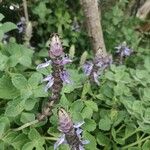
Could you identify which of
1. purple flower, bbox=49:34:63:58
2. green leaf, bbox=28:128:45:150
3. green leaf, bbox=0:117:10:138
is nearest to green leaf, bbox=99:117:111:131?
green leaf, bbox=28:128:45:150

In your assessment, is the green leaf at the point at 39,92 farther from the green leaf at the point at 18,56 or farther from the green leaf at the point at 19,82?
the green leaf at the point at 18,56

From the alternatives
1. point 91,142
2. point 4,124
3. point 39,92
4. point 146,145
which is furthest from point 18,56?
point 146,145

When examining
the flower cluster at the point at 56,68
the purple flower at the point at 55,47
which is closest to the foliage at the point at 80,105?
the flower cluster at the point at 56,68

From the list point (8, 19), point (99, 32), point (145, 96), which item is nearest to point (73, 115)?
point (145, 96)

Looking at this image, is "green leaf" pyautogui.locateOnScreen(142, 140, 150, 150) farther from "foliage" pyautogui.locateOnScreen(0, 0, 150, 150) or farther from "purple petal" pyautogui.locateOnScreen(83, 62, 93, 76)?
"purple petal" pyautogui.locateOnScreen(83, 62, 93, 76)

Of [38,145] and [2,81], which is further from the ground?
[2,81]

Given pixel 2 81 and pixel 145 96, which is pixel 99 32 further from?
pixel 2 81
